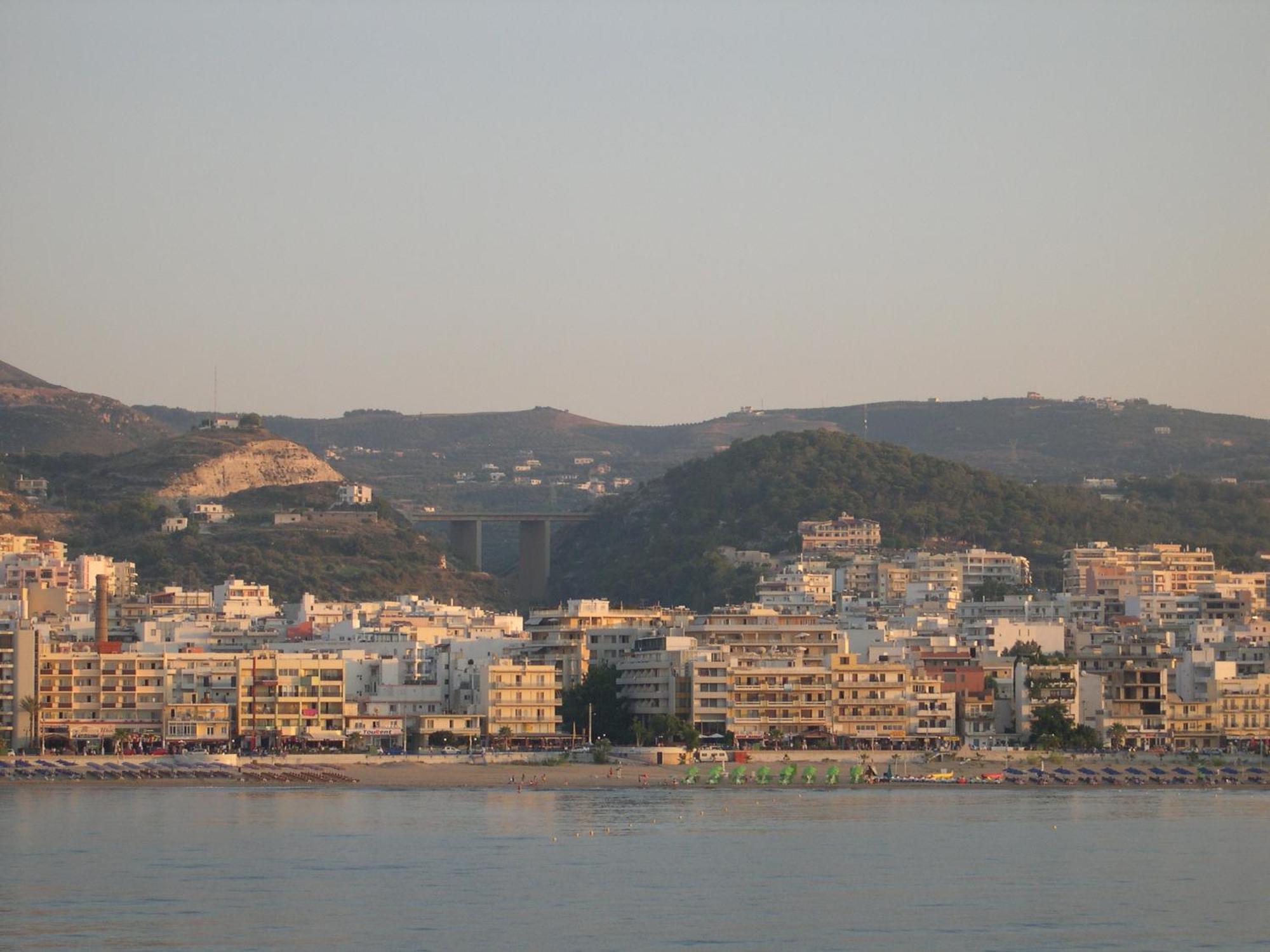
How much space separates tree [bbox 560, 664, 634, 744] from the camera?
122625 mm

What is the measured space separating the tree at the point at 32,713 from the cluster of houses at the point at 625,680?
8cm

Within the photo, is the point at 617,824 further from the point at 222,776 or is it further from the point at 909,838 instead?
the point at 222,776

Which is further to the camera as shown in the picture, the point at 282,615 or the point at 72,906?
the point at 282,615

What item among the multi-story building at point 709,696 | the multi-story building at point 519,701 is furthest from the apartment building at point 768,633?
the multi-story building at point 519,701

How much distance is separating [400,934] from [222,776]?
4738 centimetres

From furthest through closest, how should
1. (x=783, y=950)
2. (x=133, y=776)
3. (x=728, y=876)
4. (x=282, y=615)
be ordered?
1. (x=282, y=615)
2. (x=133, y=776)
3. (x=728, y=876)
4. (x=783, y=950)

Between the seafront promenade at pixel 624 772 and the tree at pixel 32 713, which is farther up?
the tree at pixel 32 713

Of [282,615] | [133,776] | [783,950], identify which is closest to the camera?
[783,950]

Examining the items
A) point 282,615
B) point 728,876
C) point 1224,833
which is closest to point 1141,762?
point 1224,833

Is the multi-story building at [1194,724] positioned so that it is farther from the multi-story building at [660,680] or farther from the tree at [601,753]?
the tree at [601,753]

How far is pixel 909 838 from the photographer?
89438 millimetres


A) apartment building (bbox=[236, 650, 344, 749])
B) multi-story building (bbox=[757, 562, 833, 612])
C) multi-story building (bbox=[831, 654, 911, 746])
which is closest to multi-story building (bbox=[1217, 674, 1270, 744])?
multi-story building (bbox=[831, 654, 911, 746])

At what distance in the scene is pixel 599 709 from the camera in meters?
123

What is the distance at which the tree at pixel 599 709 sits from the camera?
123 meters
